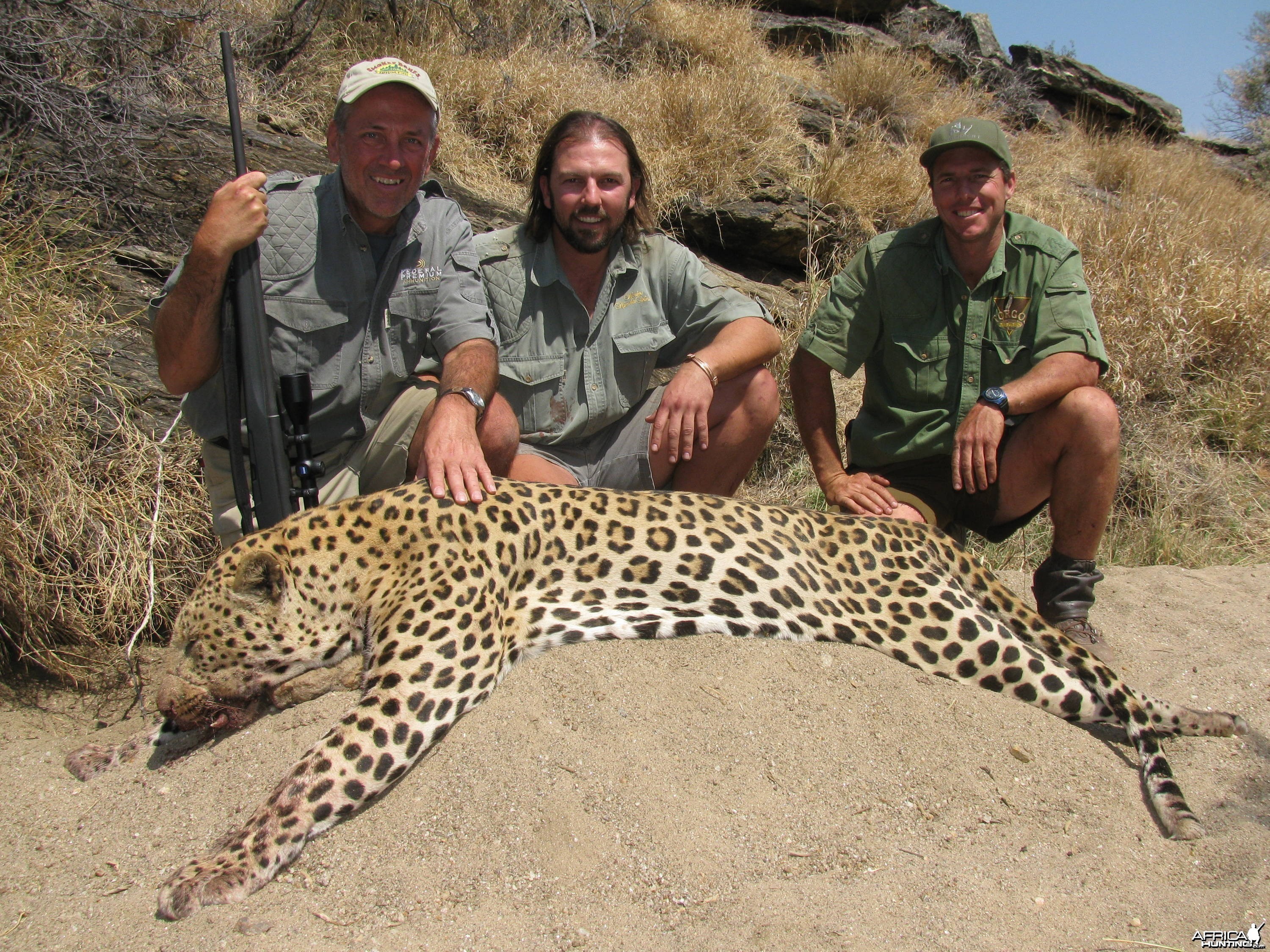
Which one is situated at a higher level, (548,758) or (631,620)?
(631,620)

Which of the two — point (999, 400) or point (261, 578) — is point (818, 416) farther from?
point (261, 578)

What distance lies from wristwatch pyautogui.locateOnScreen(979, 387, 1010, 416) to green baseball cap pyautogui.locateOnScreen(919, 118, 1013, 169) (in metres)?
1.32

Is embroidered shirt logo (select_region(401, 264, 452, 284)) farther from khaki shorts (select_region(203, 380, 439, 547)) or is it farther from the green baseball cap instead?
the green baseball cap

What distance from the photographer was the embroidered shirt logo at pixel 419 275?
4762 millimetres

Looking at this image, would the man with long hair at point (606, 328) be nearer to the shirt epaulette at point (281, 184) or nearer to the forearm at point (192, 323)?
the shirt epaulette at point (281, 184)

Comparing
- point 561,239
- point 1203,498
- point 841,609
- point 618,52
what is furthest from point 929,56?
point 841,609

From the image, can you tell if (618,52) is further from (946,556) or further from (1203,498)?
(946,556)

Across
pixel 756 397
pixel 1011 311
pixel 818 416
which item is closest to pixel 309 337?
pixel 756 397

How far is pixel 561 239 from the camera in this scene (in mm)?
5281

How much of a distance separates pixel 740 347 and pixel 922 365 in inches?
44.8

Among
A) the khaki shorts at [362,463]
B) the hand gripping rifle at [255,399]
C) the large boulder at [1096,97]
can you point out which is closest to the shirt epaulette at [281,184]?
the hand gripping rifle at [255,399]

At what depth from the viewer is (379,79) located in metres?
4.43

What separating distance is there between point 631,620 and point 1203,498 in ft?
19.1

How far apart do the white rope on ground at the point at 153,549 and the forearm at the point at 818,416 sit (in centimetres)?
368
